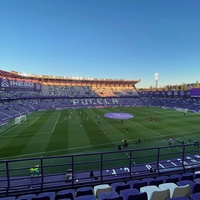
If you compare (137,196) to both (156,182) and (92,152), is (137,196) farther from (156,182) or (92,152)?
(92,152)

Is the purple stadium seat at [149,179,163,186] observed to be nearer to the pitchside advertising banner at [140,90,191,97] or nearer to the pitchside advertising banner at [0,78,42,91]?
the pitchside advertising banner at [0,78,42,91]

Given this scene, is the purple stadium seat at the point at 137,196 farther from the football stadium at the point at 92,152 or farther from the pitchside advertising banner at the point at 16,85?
the pitchside advertising banner at the point at 16,85

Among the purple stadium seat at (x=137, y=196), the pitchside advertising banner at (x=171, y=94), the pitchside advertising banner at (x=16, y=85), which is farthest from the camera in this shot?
the pitchside advertising banner at (x=171, y=94)

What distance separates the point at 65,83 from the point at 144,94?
2031 inches

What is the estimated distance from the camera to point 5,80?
45.9m

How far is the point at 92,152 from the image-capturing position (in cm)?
2014

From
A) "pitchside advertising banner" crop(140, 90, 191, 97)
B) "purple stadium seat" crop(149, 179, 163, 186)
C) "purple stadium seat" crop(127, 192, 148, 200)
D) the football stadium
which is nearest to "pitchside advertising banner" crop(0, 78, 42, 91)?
the football stadium

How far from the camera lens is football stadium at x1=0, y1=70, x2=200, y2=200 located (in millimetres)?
5375

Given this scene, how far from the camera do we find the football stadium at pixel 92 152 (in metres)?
5.38

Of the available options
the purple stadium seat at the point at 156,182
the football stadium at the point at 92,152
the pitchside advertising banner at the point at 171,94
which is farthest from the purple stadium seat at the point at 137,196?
the pitchside advertising banner at the point at 171,94

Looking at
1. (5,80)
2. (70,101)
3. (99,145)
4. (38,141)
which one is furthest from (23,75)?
(99,145)

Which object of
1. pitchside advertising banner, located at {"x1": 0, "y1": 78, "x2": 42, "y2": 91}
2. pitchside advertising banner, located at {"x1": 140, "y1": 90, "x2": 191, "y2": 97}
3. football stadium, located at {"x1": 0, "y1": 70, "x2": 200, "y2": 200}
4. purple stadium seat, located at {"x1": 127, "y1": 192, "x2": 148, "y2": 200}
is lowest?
football stadium, located at {"x1": 0, "y1": 70, "x2": 200, "y2": 200}

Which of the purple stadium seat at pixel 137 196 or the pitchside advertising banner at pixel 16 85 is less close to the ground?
the pitchside advertising banner at pixel 16 85

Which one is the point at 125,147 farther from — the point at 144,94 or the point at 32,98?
the point at 144,94
